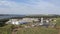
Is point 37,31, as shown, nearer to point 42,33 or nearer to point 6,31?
point 42,33

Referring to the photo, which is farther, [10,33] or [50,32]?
[10,33]

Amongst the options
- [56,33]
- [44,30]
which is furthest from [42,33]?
[56,33]

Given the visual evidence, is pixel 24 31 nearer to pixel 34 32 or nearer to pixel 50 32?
pixel 34 32

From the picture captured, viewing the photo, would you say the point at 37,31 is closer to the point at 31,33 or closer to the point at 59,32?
the point at 31,33

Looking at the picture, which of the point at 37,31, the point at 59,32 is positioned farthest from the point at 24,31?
the point at 59,32

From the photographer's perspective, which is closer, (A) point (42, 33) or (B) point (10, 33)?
(A) point (42, 33)

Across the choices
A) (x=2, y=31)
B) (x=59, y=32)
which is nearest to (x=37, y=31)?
(x=59, y=32)
